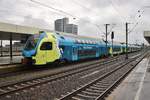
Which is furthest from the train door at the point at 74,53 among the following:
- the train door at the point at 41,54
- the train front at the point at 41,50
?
the train door at the point at 41,54

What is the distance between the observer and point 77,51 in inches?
1271

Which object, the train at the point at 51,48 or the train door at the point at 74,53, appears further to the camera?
the train door at the point at 74,53

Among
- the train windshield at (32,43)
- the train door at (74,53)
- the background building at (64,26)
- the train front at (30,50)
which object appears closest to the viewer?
the train front at (30,50)

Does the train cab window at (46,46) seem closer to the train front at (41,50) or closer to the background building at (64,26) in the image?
the train front at (41,50)

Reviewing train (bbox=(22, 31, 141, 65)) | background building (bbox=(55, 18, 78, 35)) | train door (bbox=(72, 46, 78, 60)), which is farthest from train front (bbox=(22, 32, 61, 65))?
background building (bbox=(55, 18, 78, 35))

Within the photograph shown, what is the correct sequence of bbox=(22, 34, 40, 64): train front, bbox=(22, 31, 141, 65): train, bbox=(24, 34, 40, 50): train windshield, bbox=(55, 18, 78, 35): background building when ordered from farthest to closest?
bbox=(55, 18, 78, 35): background building
bbox=(24, 34, 40, 50): train windshield
bbox=(22, 31, 141, 65): train
bbox=(22, 34, 40, 64): train front

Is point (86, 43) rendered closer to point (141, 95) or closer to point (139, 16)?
point (139, 16)

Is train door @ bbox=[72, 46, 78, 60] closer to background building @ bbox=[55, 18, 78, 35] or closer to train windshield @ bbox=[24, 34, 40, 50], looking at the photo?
train windshield @ bbox=[24, 34, 40, 50]

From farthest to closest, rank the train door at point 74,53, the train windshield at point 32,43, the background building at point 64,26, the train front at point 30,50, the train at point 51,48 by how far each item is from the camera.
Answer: the background building at point 64,26
the train door at point 74,53
the train windshield at point 32,43
the train at point 51,48
the train front at point 30,50

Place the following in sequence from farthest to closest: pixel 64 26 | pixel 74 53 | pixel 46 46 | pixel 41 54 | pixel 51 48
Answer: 1. pixel 64 26
2. pixel 74 53
3. pixel 51 48
4. pixel 46 46
5. pixel 41 54

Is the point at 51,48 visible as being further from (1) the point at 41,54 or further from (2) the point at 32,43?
(2) the point at 32,43

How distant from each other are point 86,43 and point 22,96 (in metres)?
25.3

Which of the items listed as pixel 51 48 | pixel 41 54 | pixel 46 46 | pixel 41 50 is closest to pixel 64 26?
pixel 51 48

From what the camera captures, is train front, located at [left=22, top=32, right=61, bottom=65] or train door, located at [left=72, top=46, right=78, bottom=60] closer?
train front, located at [left=22, top=32, right=61, bottom=65]
